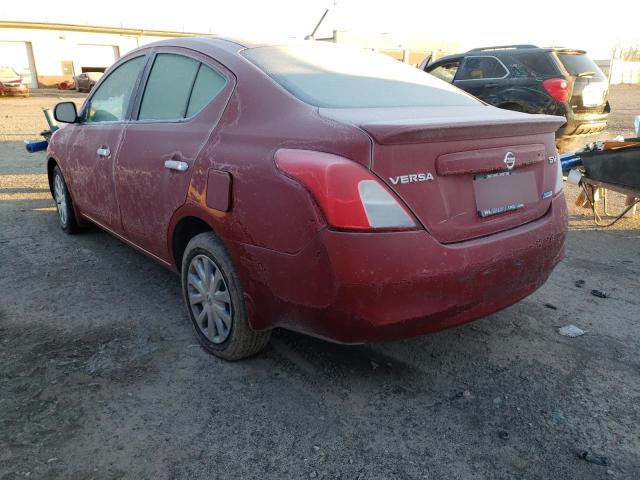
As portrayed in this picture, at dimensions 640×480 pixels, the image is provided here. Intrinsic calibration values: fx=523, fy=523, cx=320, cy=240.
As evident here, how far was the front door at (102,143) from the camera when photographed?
3.62 metres

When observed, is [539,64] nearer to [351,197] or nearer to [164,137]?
[164,137]

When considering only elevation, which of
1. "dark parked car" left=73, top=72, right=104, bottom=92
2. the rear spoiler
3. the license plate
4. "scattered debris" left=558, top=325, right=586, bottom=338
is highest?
the rear spoiler

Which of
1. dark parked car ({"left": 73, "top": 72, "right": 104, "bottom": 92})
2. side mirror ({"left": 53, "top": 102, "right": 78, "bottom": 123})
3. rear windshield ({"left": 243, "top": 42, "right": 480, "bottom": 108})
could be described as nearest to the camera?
rear windshield ({"left": 243, "top": 42, "right": 480, "bottom": 108})

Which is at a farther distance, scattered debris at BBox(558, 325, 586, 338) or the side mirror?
the side mirror

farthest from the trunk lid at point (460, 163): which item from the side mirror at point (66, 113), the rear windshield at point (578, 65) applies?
the rear windshield at point (578, 65)

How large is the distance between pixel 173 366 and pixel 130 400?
33 centimetres

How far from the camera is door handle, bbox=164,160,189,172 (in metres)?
2.73

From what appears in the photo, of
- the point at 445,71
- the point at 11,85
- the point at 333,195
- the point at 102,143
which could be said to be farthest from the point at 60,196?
the point at 11,85

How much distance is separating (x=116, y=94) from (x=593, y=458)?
12.2ft

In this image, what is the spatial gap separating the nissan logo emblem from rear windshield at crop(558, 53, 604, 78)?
690 cm

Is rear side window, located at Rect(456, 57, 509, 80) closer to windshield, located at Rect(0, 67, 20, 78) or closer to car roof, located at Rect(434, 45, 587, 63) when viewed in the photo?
car roof, located at Rect(434, 45, 587, 63)

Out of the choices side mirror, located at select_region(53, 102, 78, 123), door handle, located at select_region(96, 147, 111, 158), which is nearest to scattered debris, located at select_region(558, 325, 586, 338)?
door handle, located at select_region(96, 147, 111, 158)

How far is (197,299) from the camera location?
2.87 meters

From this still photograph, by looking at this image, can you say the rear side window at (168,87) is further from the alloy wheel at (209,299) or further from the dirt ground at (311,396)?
the dirt ground at (311,396)
